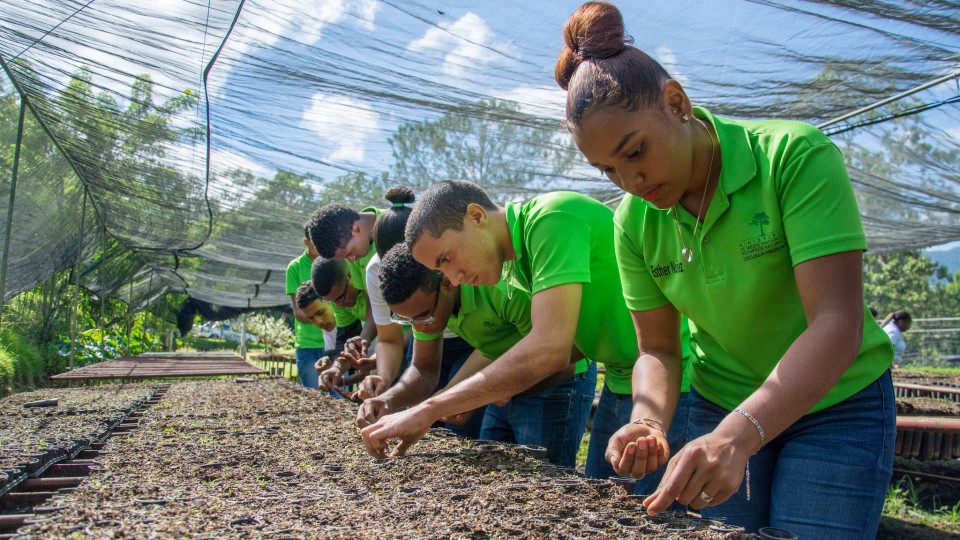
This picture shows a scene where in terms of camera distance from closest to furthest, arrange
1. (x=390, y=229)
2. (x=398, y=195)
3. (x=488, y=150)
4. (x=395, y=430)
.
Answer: (x=395, y=430) < (x=390, y=229) < (x=398, y=195) < (x=488, y=150)

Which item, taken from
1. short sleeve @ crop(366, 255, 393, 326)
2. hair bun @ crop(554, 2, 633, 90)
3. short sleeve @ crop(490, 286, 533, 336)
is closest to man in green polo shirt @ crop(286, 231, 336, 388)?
short sleeve @ crop(366, 255, 393, 326)

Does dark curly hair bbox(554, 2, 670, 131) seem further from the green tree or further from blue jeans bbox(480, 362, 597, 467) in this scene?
the green tree

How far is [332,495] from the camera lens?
5.13ft

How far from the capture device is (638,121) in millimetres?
1316

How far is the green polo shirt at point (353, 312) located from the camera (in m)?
4.65

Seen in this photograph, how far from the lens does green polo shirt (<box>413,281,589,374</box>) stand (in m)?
2.54

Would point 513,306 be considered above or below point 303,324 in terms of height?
above

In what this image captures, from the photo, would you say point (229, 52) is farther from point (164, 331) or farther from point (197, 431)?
point (164, 331)

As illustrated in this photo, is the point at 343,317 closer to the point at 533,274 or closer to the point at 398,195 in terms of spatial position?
the point at 398,195

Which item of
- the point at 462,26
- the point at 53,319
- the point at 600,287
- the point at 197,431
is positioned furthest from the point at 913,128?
the point at 53,319

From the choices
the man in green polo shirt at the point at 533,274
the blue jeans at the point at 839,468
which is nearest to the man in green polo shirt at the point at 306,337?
the man in green polo shirt at the point at 533,274

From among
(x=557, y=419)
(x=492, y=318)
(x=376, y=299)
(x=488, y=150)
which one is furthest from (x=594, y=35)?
(x=488, y=150)

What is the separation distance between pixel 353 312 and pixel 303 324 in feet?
5.01

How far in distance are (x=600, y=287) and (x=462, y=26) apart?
2.09m
